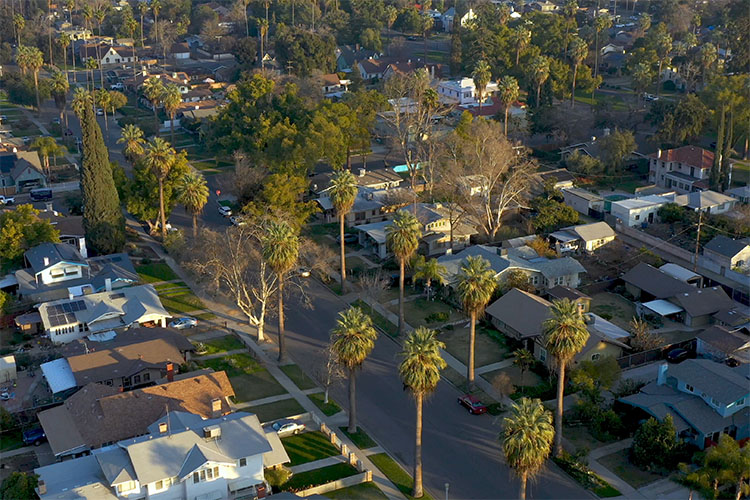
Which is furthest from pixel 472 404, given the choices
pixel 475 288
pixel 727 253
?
pixel 727 253

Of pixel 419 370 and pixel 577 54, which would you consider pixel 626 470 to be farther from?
pixel 577 54

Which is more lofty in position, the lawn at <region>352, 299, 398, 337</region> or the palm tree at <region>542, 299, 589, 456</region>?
the palm tree at <region>542, 299, 589, 456</region>

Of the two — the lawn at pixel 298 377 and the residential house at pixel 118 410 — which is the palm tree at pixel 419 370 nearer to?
the residential house at pixel 118 410

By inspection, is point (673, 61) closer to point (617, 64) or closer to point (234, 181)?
point (617, 64)

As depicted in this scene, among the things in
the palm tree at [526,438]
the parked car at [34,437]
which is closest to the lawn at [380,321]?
the palm tree at [526,438]

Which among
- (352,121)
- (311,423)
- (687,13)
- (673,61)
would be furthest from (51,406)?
(687,13)

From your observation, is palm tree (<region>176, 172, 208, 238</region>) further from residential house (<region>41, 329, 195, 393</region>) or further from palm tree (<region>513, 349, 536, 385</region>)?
palm tree (<region>513, 349, 536, 385</region>)

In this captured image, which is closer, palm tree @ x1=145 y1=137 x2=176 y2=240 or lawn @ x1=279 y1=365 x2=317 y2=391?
lawn @ x1=279 y1=365 x2=317 y2=391

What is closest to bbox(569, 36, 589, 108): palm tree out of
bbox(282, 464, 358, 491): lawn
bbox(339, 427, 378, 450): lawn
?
bbox(339, 427, 378, 450): lawn

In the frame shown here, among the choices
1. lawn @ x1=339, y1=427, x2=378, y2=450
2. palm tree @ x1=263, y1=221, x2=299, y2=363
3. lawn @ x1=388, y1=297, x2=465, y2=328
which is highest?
palm tree @ x1=263, y1=221, x2=299, y2=363
